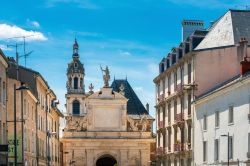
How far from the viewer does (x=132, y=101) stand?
307 ft

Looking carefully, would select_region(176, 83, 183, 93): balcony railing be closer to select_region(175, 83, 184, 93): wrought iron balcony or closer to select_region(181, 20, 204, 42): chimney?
select_region(175, 83, 184, 93): wrought iron balcony

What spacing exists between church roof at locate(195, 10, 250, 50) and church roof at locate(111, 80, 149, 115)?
4715cm

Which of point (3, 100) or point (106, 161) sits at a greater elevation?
point (3, 100)

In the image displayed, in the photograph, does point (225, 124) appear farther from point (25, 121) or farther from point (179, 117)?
point (25, 121)

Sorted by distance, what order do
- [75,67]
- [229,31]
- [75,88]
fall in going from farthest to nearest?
[75,88] < [75,67] < [229,31]

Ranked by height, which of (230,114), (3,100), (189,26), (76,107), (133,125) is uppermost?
(189,26)

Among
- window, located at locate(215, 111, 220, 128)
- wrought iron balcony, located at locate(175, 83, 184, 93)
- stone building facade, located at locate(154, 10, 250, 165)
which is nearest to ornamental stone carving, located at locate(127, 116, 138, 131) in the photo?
stone building facade, located at locate(154, 10, 250, 165)

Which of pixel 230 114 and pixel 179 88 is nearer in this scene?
pixel 230 114

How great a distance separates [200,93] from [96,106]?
120 feet

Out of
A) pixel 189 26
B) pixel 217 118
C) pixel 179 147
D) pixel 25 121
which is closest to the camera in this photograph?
pixel 217 118

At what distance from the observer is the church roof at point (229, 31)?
42.9 meters

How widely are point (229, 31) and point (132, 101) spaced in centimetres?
5078

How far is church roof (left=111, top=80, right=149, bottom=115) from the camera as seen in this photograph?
9250cm

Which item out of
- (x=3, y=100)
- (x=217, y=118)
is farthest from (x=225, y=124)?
(x=3, y=100)
